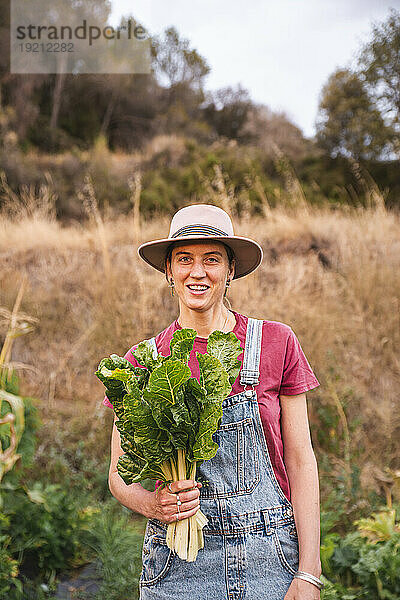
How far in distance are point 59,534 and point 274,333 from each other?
2.34 meters

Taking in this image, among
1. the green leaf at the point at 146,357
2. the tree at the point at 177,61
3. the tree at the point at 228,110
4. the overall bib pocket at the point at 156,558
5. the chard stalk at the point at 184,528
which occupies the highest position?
the tree at the point at 177,61

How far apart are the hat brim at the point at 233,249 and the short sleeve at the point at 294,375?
349mm

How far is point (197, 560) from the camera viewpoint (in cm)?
166

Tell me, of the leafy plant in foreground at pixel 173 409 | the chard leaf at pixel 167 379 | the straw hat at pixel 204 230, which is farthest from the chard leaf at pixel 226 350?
the straw hat at pixel 204 230

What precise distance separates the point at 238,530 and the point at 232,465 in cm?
18

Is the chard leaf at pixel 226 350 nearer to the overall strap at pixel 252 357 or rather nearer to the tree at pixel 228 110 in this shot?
the overall strap at pixel 252 357

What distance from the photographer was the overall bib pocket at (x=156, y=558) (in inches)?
66.8

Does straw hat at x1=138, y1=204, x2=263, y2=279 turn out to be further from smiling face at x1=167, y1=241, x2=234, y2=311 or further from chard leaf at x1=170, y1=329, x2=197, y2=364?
chard leaf at x1=170, y1=329, x2=197, y2=364

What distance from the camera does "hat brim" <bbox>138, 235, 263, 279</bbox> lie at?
6.03 feet

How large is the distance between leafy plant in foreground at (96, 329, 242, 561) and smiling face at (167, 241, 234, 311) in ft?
0.86

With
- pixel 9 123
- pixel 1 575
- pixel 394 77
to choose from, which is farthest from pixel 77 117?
pixel 1 575

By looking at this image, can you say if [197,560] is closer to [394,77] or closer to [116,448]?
[116,448]

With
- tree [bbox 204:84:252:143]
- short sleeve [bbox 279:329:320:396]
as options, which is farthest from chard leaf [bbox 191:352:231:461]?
tree [bbox 204:84:252:143]

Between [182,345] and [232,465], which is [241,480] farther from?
[182,345]
